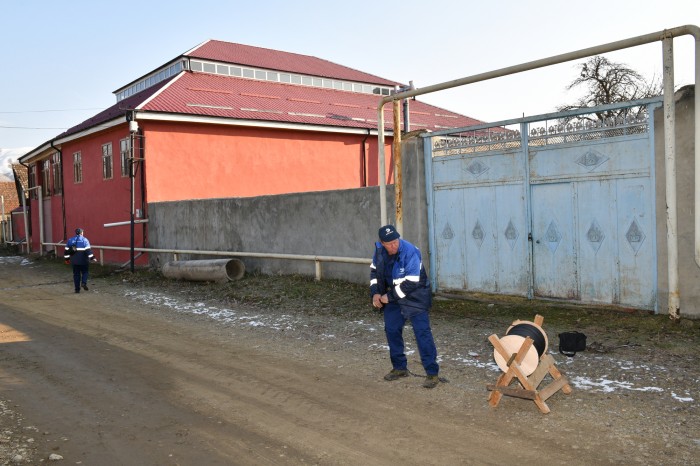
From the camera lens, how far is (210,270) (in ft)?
48.3

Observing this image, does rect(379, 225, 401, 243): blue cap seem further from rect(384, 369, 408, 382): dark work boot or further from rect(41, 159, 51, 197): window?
rect(41, 159, 51, 197): window

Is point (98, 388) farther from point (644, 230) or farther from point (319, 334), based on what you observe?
point (644, 230)

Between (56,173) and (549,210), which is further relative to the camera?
(56,173)

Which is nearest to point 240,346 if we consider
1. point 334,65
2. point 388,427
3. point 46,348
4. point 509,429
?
point 46,348

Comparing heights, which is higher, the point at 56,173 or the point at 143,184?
the point at 56,173

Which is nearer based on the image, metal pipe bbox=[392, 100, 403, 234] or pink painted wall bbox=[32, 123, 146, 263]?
metal pipe bbox=[392, 100, 403, 234]

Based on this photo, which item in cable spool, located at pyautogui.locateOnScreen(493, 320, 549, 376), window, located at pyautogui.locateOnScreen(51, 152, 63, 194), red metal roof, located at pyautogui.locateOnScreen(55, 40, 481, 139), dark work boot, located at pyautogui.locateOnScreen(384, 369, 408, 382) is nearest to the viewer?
cable spool, located at pyautogui.locateOnScreen(493, 320, 549, 376)

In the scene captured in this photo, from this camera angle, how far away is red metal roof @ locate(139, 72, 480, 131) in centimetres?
2038

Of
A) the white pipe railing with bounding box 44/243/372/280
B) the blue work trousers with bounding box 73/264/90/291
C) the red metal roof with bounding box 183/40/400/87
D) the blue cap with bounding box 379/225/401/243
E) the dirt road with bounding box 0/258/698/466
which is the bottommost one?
the dirt road with bounding box 0/258/698/466

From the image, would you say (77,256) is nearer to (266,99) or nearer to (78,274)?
(78,274)

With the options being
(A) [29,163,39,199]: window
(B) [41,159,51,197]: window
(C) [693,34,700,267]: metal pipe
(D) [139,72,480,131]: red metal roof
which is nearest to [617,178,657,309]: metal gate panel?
(C) [693,34,700,267]: metal pipe

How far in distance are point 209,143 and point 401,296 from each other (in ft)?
50.1

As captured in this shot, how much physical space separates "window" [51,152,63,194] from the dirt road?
63.3ft

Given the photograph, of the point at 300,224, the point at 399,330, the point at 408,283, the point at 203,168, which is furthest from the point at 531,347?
the point at 203,168
